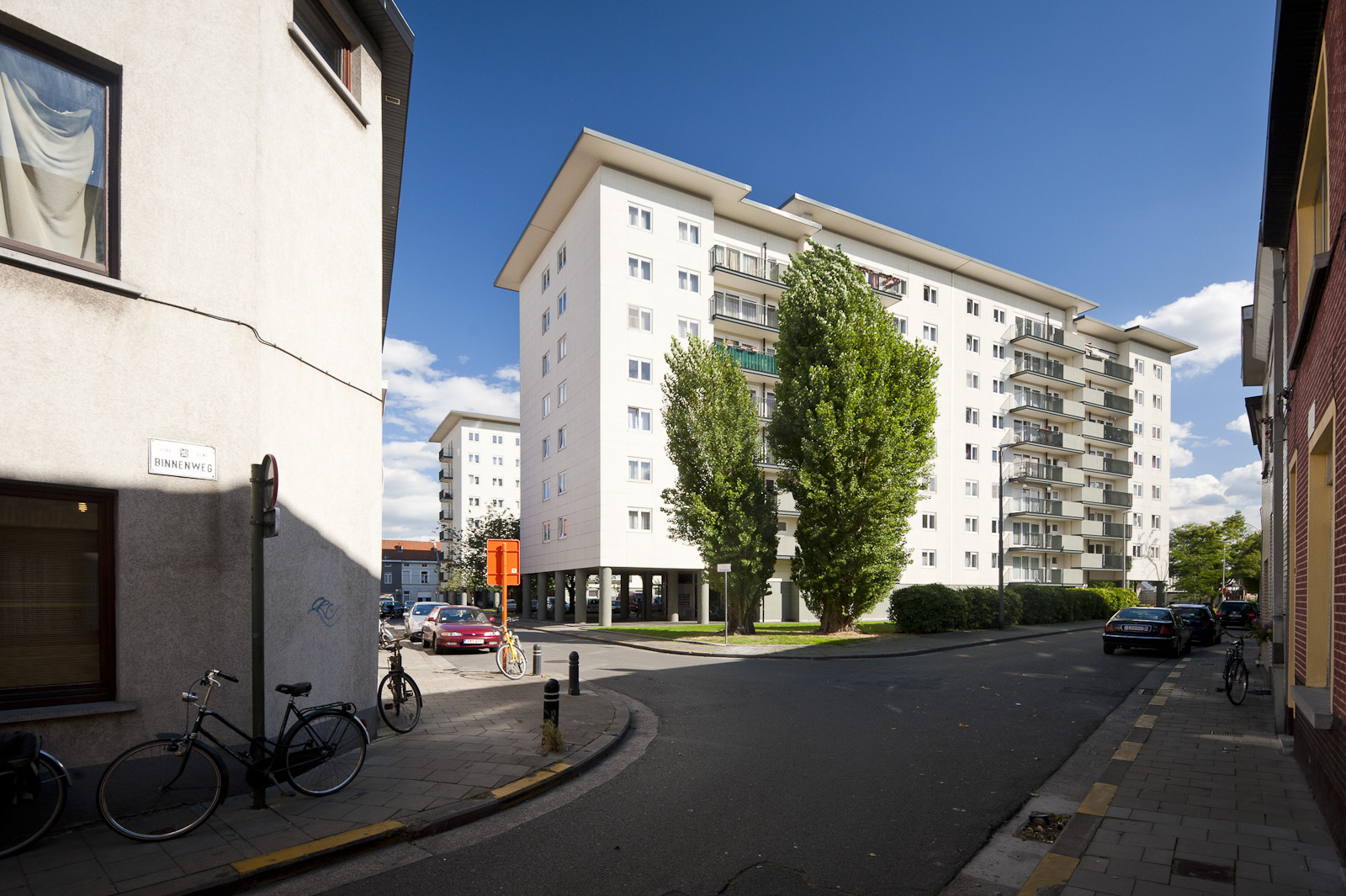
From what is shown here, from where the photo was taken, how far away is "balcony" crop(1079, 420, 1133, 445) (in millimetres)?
56875

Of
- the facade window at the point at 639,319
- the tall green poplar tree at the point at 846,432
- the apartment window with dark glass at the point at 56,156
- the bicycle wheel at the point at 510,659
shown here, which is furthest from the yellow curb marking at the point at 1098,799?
the facade window at the point at 639,319

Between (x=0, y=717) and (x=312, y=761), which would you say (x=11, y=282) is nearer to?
(x=0, y=717)

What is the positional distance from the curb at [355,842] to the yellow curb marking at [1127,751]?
5.84 metres

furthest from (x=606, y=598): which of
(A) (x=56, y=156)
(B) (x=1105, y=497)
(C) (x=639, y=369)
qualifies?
(B) (x=1105, y=497)

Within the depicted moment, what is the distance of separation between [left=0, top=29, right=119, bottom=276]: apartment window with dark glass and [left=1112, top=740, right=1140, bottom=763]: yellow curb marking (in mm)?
10616

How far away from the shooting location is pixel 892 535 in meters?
26.0

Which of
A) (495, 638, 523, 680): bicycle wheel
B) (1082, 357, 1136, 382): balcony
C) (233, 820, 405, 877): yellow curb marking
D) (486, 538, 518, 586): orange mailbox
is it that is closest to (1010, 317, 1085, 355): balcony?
(1082, 357, 1136, 382): balcony

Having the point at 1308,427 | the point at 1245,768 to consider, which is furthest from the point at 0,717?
the point at 1308,427

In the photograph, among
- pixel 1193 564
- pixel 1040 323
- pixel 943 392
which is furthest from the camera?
pixel 1193 564

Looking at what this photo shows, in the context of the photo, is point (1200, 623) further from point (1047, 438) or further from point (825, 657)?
point (1047, 438)

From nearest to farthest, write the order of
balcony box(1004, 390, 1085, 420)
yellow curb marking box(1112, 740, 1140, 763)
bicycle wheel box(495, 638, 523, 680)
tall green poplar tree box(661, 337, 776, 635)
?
1. yellow curb marking box(1112, 740, 1140, 763)
2. bicycle wheel box(495, 638, 523, 680)
3. tall green poplar tree box(661, 337, 776, 635)
4. balcony box(1004, 390, 1085, 420)

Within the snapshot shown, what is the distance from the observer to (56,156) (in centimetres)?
595

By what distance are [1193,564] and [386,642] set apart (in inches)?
3092

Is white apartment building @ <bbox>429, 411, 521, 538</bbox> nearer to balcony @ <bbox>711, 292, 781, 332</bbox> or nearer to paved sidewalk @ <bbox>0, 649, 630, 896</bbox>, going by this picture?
balcony @ <bbox>711, 292, 781, 332</bbox>
